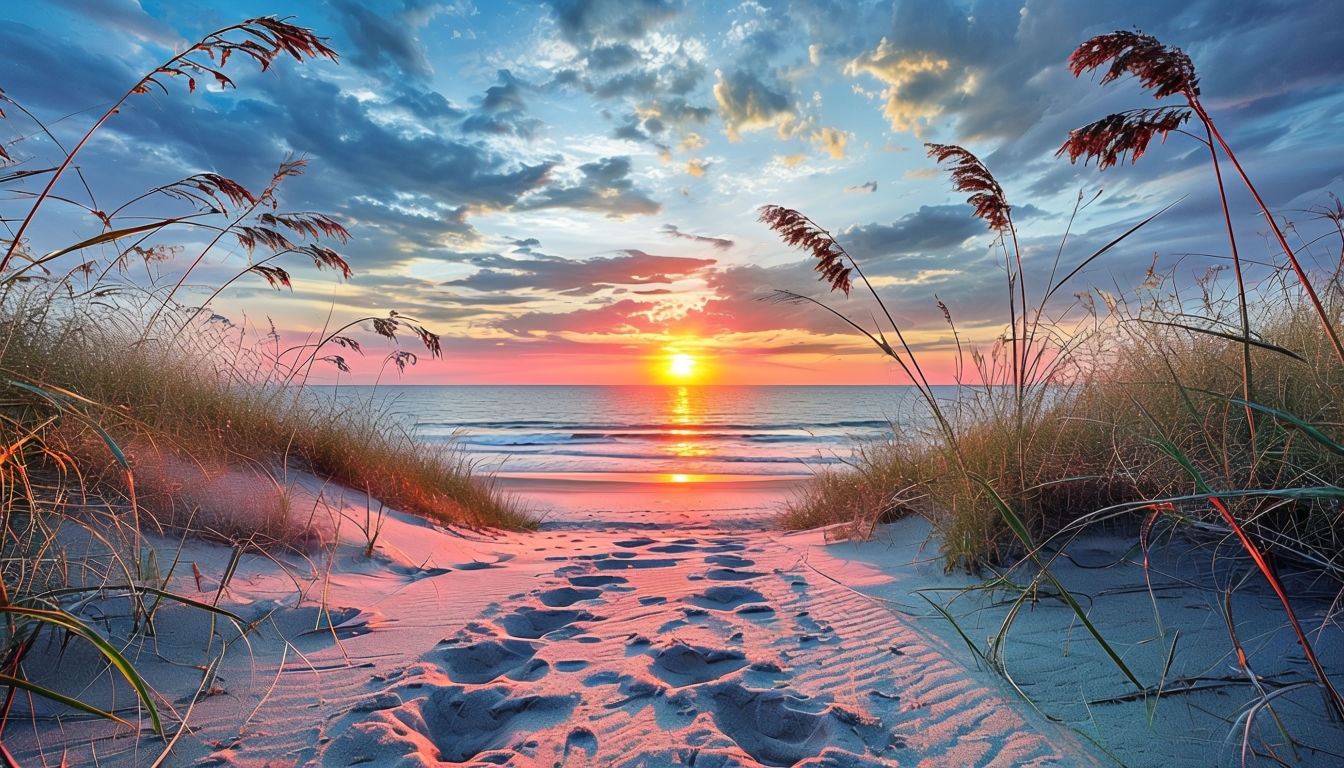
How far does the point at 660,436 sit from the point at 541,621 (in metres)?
21.2

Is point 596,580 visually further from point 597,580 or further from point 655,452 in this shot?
point 655,452

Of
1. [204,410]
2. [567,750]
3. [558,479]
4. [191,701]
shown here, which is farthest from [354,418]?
[558,479]

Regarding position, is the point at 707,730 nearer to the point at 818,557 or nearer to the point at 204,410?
the point at 818,557

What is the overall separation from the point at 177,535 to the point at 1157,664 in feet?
15.8

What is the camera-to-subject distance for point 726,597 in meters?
3.93

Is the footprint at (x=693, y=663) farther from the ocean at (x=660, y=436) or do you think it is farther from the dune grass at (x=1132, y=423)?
the ocean at (x=660, y=436)

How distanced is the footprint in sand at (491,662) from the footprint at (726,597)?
1183 mm

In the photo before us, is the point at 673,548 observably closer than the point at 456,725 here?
No

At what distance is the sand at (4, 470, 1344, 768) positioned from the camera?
204 cm

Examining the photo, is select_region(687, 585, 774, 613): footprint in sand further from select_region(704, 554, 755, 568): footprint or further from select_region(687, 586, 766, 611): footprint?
select_region(704, 554, 755, 568): footprint

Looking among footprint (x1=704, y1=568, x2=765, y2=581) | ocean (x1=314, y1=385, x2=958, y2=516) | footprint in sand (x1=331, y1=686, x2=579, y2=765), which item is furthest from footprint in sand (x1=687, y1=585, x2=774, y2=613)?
ocean (x1=314, y1=385, x2=958, y2=516)

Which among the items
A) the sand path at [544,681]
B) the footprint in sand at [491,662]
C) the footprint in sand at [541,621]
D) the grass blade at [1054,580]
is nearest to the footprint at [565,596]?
the sand path at [544,681]

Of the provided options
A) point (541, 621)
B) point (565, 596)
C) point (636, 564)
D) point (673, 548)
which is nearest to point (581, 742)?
point (541, 621)

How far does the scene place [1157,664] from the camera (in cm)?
247
